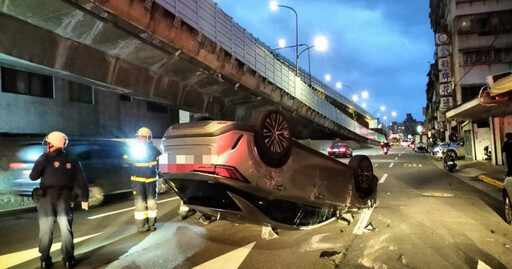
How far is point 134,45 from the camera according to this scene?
431 inches

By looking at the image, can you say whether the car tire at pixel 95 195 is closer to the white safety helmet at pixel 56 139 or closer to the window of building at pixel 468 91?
the white safety helmet at pixel 56 139

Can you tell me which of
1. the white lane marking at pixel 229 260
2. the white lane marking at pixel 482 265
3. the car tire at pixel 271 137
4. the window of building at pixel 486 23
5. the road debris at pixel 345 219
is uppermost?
the window of building at pixel 486 23

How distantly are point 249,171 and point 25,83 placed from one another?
14.3 meters

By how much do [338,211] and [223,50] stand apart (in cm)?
919

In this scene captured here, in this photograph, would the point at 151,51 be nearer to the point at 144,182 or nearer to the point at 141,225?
the point at 144,182

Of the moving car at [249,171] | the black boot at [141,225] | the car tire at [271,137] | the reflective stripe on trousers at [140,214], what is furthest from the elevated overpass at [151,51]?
the car tire at [271,137]

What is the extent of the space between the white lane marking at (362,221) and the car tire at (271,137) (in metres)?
2.32

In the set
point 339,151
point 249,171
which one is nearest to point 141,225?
point 249,171

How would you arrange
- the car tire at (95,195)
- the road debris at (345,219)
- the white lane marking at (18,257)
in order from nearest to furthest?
the white lane marking at (18,257), the road debris at (345,219), the car tire at (95,195)

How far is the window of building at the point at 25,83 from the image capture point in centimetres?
1441

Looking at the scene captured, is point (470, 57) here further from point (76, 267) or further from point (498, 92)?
point (76, 267)

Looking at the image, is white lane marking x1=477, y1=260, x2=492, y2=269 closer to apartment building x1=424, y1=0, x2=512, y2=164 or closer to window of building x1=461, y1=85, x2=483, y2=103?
apartment building x1=424, y1=0, x2=512, y2=164

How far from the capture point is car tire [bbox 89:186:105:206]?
9.44 meters

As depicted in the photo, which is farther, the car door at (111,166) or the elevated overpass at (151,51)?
the car door at (111,166)
